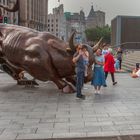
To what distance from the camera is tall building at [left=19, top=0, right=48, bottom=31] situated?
82044 millimetres

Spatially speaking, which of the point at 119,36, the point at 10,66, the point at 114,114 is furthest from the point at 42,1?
the point at 114,114

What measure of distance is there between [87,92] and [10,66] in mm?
3333

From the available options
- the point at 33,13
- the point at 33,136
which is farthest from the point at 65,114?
the point at 33,13

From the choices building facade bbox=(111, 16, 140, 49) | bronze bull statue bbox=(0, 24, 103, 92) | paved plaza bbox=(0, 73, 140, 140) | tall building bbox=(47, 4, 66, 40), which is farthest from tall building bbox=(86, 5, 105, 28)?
paved plaza bbox=(0, 73, 140, 140)

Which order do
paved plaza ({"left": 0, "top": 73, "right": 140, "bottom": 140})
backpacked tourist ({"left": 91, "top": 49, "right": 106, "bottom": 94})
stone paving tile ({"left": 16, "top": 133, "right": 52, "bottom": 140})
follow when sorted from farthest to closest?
backpacked tourist ({"left": 91, "top": 49, "right": 106, "bottom": 94})
paved plaza ({"left": 0, "top": 73, "right": 140, "bottom": 140})
stone paving tile ({"left": 16, "top": 133, "right": 52, "bottom": 140})

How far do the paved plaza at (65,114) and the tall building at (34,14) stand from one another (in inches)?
2473

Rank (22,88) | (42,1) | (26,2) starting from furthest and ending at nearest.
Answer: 1. (42,1)
2. (26,2)
3. (22,88)

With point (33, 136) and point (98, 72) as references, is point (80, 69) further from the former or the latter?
point (33, 136)

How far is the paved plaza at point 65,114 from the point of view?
8.53m

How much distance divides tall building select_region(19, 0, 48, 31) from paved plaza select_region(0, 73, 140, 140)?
62.8 m

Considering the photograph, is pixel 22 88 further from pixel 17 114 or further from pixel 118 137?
pixel 118 137

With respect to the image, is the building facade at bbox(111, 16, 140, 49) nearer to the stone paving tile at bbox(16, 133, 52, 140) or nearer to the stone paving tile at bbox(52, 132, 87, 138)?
the stone paving tile at bbox(52, 132, 87, 138)

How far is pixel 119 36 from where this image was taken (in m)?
69.4

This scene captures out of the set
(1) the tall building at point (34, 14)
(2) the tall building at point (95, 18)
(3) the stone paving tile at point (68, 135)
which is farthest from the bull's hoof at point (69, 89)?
(2) the tall building at point (95, 18)
